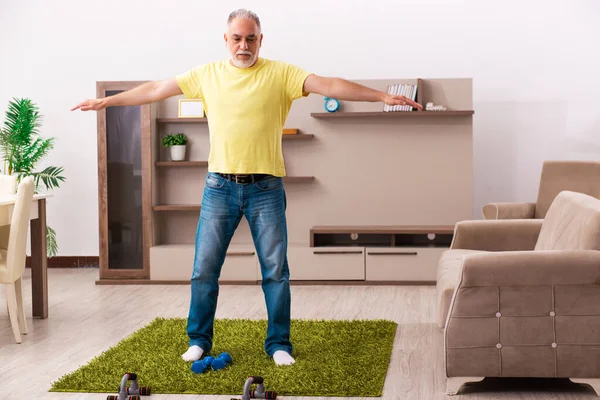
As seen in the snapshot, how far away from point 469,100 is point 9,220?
11.5 ft

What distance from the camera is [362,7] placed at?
22.8ft

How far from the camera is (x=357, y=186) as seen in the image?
658cm

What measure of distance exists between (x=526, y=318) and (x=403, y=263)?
296 cm

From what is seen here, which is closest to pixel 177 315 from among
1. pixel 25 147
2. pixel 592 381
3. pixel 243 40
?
pixel 243 40

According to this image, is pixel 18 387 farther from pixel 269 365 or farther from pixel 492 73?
pixel 492 73

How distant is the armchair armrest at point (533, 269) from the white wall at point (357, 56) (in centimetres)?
368

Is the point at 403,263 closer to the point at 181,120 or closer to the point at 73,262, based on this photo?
the point at 181,120

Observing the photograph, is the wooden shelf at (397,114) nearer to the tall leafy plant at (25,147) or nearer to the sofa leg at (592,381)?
the tall leafy plant at (25,147)

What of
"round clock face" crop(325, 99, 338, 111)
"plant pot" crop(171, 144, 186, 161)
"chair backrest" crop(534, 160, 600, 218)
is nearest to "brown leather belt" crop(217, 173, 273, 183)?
"round clock face" crop(325, 99, 338, 111)

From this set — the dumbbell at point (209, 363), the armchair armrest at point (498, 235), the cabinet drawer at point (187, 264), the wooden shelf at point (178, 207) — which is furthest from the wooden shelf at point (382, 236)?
the dumbbell at point (209, 363)

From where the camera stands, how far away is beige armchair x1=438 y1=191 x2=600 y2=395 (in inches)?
130

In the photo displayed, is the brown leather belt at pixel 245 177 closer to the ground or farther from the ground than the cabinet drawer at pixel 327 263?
farther from the ground

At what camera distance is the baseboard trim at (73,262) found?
739 cm

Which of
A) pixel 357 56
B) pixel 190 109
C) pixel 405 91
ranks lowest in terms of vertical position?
pixel 190 109
